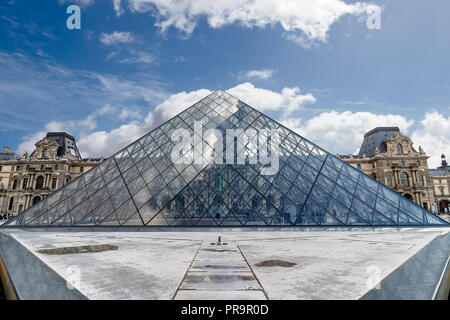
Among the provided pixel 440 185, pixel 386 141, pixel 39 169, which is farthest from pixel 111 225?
pixel 440 185

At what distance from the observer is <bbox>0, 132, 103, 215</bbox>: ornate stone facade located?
54.2 metres

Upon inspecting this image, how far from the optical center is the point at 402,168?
53.4m

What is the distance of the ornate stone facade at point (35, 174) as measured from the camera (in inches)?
2132

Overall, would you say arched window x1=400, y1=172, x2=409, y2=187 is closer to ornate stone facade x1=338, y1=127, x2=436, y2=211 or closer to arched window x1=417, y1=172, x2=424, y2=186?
ornate stone facade x1=338, y1=127, x2=436, y2=211

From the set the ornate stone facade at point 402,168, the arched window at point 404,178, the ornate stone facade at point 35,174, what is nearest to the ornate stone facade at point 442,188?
the ornate stone facade at point 402,168

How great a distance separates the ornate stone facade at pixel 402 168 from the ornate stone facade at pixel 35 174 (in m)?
67.5

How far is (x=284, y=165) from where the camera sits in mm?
15242

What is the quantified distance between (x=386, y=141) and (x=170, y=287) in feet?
219

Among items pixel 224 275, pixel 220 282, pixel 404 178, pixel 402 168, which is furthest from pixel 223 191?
pixel 404 178

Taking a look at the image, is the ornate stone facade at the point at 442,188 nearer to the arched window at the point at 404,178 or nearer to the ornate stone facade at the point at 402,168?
the ornate stone facade at the point at 402,168

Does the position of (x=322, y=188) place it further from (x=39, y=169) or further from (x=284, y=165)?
(x=39, y=169)

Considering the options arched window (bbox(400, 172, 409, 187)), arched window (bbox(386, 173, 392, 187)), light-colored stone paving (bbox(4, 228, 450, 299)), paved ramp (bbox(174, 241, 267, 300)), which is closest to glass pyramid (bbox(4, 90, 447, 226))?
light-colored stone paving (bbox(4, 228, 450, 299))

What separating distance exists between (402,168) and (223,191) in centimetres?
5604

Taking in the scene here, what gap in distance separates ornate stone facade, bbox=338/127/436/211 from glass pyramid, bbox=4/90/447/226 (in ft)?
154
